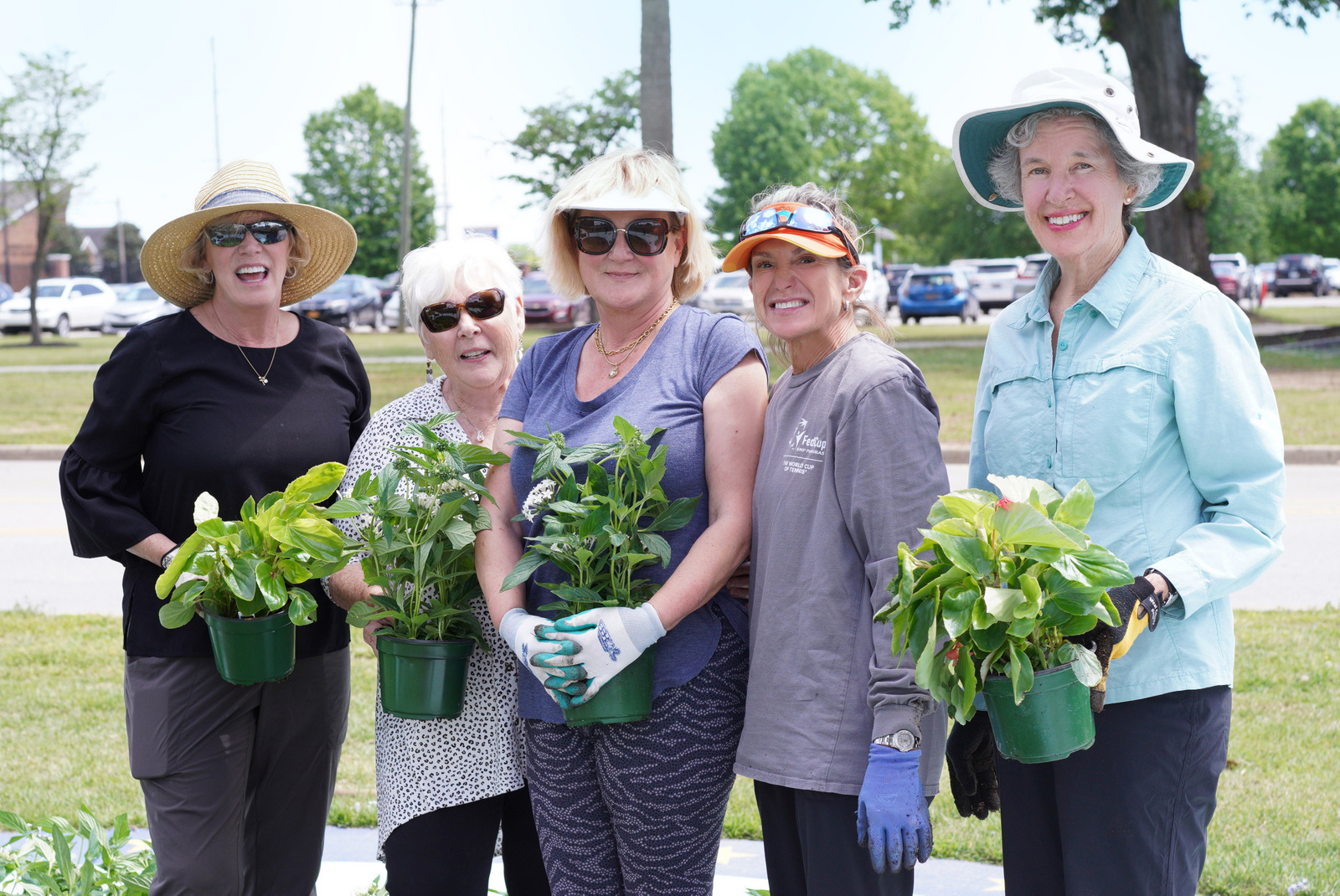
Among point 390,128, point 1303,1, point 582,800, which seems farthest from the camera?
point 390,128

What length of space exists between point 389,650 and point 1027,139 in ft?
5.53

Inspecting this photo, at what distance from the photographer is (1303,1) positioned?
55.7 ft

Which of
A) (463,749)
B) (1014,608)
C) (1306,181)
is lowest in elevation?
(463,749)

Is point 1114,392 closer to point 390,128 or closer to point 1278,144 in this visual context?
point 390,128

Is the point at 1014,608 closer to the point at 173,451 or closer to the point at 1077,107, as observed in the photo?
the point at 1077,107

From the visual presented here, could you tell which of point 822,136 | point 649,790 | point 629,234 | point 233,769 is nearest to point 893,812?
point 649,790

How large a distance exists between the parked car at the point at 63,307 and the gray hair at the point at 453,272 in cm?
3226

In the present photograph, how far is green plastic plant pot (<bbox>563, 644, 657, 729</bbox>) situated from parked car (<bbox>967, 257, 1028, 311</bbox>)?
1282 inches

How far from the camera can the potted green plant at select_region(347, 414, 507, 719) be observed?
2.46 meters

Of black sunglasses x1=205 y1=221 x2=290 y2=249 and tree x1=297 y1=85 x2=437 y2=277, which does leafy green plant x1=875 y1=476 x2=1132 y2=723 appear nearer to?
black sunglasses x1=205 y1=221 x2=290 y2=249

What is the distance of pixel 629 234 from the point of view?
2484 millimetres

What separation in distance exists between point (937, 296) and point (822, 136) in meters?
36.1

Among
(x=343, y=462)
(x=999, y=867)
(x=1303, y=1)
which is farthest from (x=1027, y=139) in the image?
(x=1303, y=1)

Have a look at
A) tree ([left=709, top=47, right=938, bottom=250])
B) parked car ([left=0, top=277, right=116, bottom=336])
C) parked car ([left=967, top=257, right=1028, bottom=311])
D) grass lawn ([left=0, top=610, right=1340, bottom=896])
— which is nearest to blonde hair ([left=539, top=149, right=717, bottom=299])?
grass lawn ([left=0, top=610, right=1340, bottom=896])
